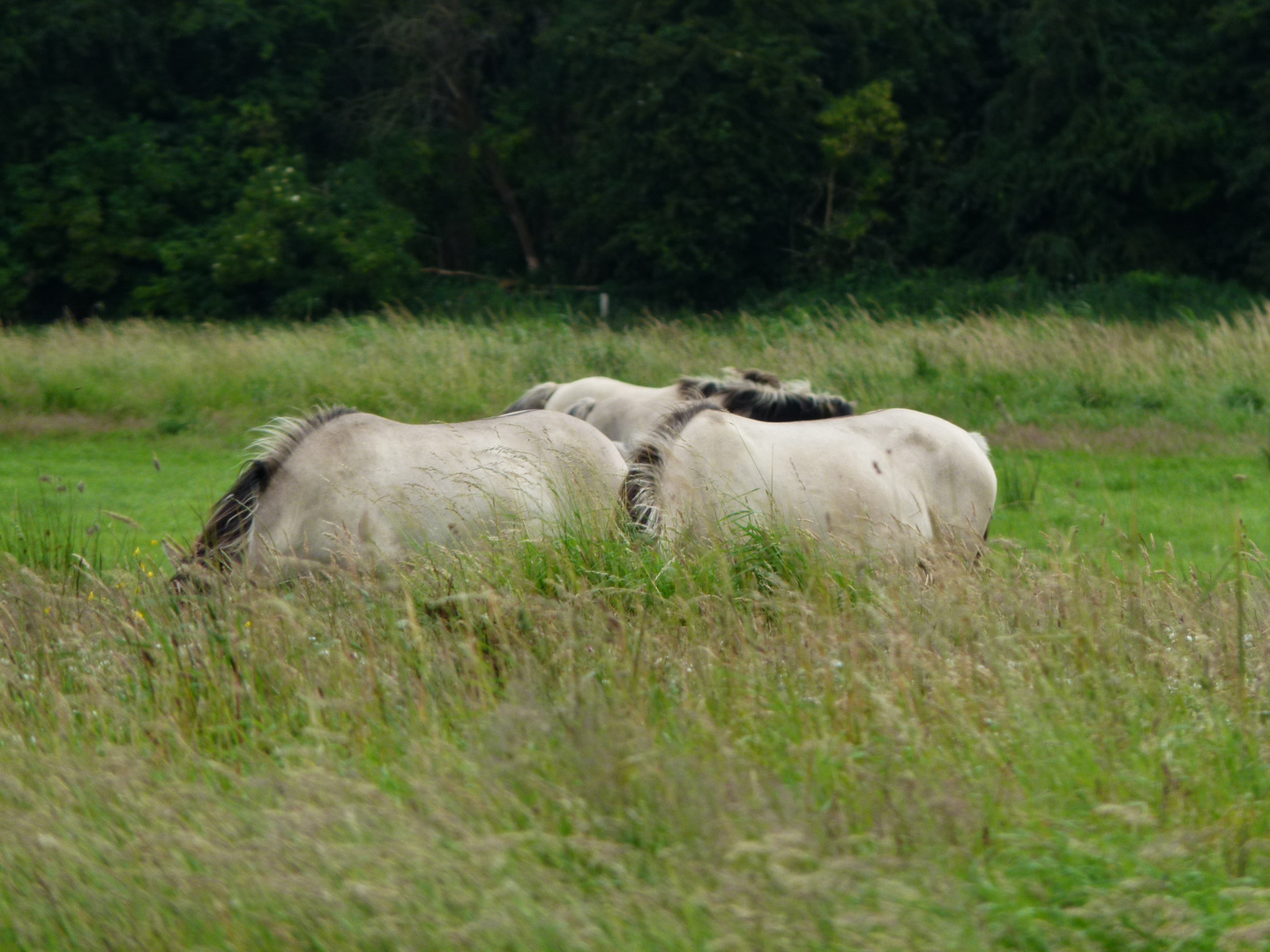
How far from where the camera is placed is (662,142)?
30453 mm

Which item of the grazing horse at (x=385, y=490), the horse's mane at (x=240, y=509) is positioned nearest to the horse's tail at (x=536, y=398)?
the grazing horse at (x=385, y=490)

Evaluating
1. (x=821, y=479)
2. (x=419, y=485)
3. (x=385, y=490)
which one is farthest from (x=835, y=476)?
(x=385, y=490)

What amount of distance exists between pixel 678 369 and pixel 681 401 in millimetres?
7277

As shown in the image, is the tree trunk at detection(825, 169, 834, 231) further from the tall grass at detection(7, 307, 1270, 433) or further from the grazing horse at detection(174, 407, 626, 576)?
the grazing horse at detection(174, 407, 626, 576)

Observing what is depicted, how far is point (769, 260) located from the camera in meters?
34.0

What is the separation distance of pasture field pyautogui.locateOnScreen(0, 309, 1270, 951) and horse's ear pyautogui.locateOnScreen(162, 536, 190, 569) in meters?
0.23

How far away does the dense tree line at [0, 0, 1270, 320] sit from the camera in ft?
95.1

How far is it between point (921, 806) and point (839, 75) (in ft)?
108

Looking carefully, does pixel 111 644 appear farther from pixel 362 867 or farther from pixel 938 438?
pixel 938 438

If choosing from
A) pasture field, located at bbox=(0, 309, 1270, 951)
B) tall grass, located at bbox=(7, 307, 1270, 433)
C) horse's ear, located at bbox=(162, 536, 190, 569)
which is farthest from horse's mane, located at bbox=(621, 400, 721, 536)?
tall grass, located at bbox=(7, 307, 1270, 433)

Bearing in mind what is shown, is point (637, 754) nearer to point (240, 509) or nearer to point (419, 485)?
point (419, 485)

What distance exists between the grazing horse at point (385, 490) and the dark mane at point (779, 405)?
147cm

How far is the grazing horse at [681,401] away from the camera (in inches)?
285

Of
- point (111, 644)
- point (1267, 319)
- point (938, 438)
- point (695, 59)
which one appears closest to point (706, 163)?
point (695, 59)
